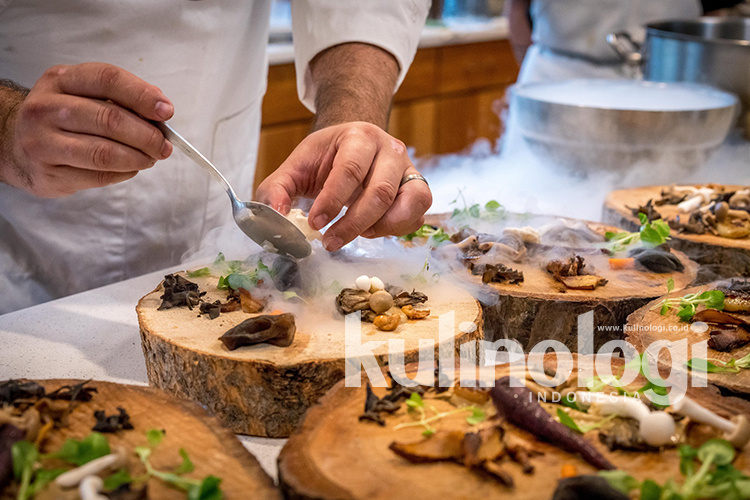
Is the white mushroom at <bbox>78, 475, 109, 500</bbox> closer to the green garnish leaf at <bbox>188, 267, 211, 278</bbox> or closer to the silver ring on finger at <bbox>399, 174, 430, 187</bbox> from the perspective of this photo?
the green garnish leaf at <bbox>188, 267, 211, 278</bbox>

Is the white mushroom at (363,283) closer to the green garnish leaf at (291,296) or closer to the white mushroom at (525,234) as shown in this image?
the green garnish leaf at (291,296)

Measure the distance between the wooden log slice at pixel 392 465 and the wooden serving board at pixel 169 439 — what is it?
0.05 meters

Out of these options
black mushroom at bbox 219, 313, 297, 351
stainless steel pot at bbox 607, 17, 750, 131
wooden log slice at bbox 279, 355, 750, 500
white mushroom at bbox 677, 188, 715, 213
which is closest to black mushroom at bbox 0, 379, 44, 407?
black mushroom at bbox 219, 313, 297, 351

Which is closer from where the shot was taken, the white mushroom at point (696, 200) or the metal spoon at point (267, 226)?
the metal spoon at point (267, 226)

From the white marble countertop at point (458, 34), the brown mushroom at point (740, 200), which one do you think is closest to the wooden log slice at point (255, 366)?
the brown mushroom at point (740, 200)

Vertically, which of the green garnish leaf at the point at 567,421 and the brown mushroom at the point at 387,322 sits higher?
the brown mushroom at the point at 387,322

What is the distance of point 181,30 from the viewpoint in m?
1.67

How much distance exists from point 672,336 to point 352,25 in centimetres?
114

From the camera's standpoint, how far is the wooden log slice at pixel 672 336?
102 centimetres

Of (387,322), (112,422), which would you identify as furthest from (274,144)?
(112,422)

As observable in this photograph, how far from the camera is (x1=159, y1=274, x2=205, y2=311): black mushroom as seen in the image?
123cm

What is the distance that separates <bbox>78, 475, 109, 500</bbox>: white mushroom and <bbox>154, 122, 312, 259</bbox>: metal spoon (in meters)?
0.61

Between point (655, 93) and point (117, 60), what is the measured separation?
171cm

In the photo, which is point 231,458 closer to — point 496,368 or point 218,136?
point 496,368
